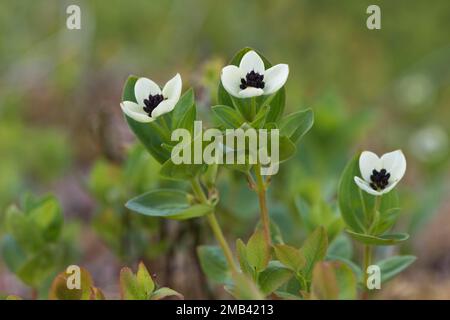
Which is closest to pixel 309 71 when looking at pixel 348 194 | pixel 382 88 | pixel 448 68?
pixel 382 88

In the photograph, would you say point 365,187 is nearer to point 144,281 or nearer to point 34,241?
point 144,281

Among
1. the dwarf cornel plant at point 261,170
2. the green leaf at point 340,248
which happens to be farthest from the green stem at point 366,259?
the green leaf at point 340,248

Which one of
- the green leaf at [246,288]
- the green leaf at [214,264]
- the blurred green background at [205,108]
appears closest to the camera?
the green leaf at [246,288]

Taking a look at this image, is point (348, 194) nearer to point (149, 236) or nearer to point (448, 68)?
point (149, 236)

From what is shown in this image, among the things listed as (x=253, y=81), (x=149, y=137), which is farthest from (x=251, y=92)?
(x=149, y=137)

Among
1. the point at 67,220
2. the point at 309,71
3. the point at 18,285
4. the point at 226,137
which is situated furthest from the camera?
the point at 309,71

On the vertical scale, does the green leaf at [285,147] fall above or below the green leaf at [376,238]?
above

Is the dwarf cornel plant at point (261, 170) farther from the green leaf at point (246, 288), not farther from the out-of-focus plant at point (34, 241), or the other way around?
the out-of-focus plant at point (34, 241)
